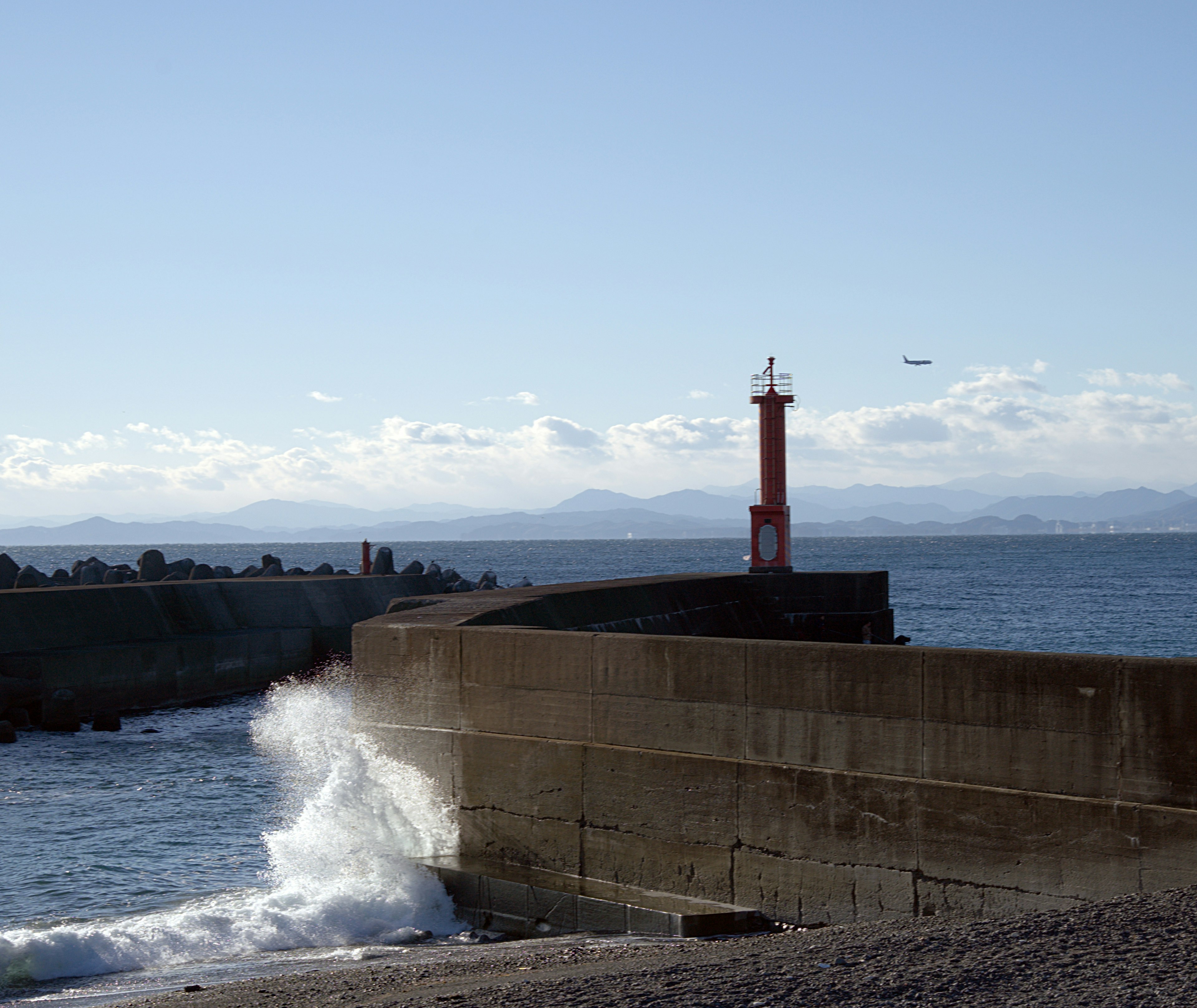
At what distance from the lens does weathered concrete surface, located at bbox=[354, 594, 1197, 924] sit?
6.58 meters

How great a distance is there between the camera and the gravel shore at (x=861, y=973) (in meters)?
4.82

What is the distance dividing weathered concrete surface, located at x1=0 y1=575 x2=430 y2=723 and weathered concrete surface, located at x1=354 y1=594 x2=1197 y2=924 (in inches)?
393

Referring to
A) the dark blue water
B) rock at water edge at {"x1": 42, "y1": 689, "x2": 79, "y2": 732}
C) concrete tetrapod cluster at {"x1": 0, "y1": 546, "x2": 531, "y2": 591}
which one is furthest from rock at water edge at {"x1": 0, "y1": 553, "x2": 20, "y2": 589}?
the dark blue water

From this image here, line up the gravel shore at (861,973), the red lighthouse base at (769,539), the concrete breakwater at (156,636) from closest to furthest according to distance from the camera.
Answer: the gravel shore at (861,973) → the concrete breakwater at (156,636) → the red lighthouse base at (769,539)

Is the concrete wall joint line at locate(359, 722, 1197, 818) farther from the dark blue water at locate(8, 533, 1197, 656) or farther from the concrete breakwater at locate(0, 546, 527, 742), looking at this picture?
the dark blue water at locate(8, 533, 1197, 656)

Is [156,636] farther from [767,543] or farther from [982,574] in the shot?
[982,574]

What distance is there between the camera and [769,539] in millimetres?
21234

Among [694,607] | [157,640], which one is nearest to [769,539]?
[694,607]

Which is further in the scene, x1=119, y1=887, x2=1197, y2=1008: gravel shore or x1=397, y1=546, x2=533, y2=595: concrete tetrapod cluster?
x1=397, y1=546, x2=533, y2=595: concrete tetrapod cluster

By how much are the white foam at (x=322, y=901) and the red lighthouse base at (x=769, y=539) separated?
12012mm

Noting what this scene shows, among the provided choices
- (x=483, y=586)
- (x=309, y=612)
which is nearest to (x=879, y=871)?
(x=309, y=612)

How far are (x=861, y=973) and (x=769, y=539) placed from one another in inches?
637

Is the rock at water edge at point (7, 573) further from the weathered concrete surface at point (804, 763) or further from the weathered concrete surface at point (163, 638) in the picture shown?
the weathered concrete surface at point (804, 763)

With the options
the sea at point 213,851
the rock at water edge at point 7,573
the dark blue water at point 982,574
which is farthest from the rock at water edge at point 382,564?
the dark blue water at point 982,574
